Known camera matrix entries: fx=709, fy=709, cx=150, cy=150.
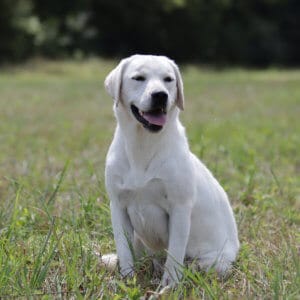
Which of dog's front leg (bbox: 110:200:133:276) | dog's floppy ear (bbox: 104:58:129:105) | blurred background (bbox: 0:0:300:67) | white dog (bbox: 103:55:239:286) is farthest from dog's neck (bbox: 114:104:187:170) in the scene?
blurred background (bbox: 0:0:300:67)

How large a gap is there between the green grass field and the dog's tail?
6 centimetres

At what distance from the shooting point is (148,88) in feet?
12.4

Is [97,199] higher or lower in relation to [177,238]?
lower

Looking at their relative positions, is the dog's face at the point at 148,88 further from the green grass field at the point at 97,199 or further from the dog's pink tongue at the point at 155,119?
the green grass field at the point at 97,199

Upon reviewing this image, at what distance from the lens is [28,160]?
7684 millimetres

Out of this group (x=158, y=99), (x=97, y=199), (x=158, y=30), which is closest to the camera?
(x=158, y=99)

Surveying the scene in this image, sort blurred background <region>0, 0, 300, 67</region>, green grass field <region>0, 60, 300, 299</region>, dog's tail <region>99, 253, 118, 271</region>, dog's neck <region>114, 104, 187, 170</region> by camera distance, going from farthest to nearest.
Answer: blurred background <region>0, 0, 300, 67</region>, dog's tail <region>99, 253, 118, 271</region>, dog's neck <region>114, 104, 187, 170</region>, green grass field <region>0, 60, 300, 299</region>

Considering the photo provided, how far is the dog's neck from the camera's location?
388 cm

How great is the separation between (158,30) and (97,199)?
34949 mm

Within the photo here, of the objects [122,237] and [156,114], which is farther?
[122,237]

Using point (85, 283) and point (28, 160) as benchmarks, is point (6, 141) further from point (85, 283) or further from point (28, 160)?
point (85, 283)

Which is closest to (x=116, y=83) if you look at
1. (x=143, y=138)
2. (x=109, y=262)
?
(x=143, y=138)

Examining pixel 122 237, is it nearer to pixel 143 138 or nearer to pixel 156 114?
pixel 143 138

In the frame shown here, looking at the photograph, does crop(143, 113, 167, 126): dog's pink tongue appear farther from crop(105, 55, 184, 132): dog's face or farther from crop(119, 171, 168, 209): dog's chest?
crop(119, 171, 168, 209): dog's chest
